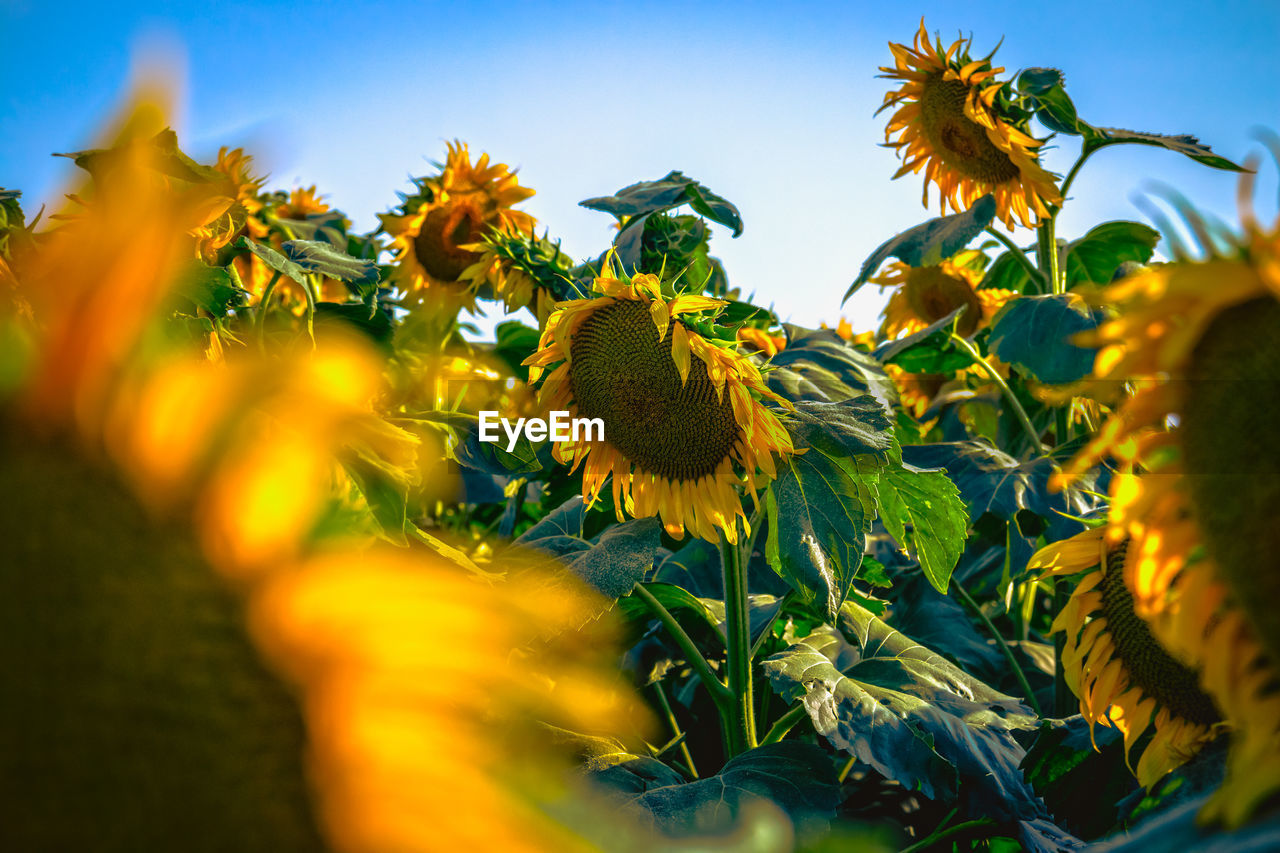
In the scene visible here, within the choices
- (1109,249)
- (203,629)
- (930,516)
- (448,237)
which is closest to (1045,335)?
(930,516)

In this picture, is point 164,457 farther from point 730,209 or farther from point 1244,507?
point 730,209

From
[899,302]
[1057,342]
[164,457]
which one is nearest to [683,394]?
[1057,342]

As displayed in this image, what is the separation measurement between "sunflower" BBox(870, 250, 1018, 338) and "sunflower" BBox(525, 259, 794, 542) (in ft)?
5.29

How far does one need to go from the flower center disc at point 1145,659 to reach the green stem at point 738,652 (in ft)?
2.04

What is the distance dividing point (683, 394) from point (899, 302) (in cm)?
188

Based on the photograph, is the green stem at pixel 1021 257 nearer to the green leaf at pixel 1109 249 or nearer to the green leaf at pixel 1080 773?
the green leaf at pixel 1109 249

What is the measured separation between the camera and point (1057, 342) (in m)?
1.60

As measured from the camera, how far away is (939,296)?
9.27ft

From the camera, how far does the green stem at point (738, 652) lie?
136 centimetres

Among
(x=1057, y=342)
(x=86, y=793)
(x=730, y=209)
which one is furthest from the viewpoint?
(x=730, y=209)

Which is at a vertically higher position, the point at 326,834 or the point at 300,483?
the point at 300,483

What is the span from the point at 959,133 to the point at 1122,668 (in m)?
1.57

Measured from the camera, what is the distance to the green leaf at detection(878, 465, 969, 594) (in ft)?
4.31

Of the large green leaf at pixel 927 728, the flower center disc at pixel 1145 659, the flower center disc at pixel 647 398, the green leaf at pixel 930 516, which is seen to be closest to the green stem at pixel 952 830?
the large green leaf at pixel 927 728
